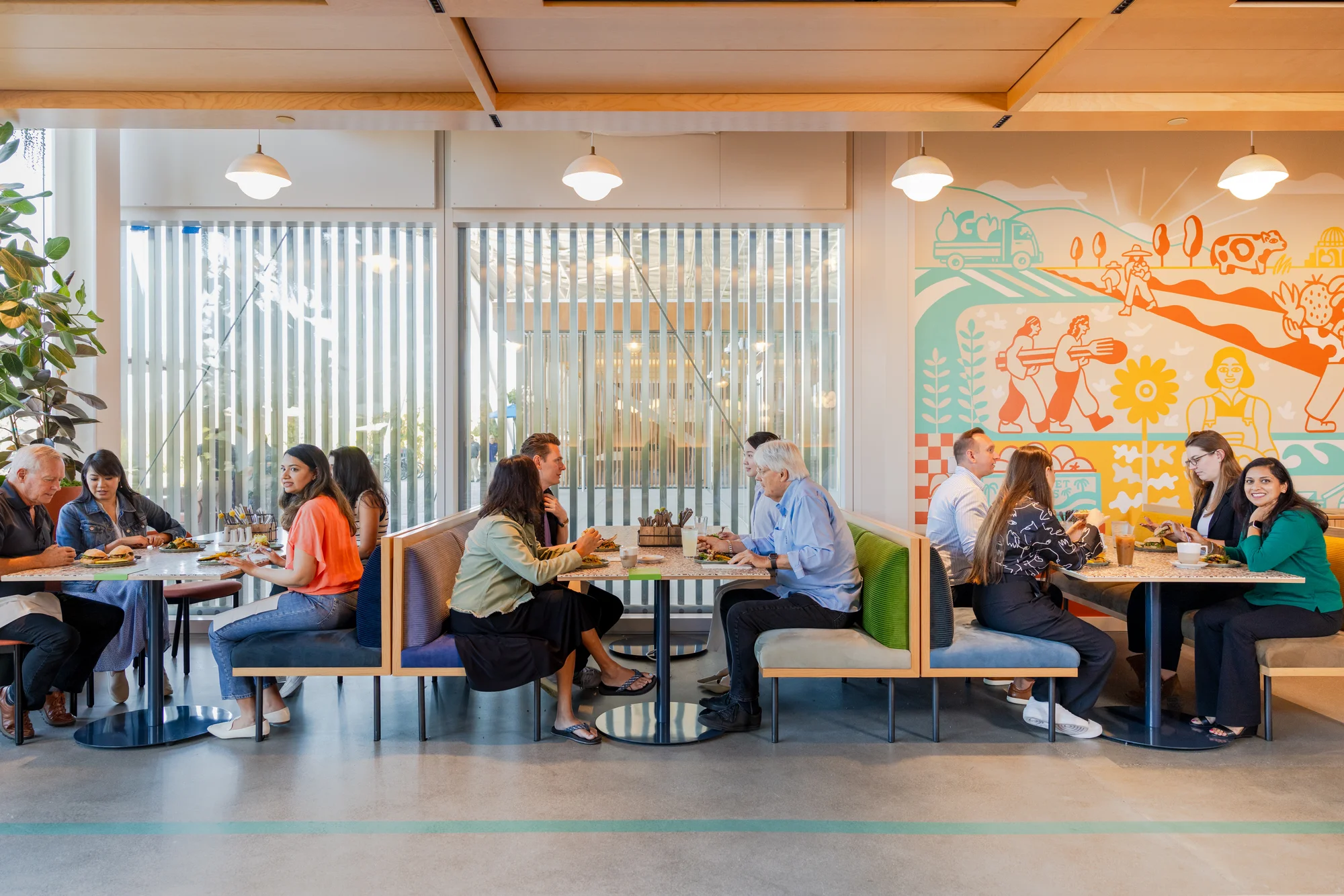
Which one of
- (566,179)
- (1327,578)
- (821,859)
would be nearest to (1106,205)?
(1327,578)

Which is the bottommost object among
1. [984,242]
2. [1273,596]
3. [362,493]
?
[1273,596]

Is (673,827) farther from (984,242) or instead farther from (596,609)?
(984,242)

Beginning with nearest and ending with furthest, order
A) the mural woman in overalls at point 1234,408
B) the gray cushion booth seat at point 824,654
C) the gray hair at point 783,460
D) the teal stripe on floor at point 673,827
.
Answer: the teal stripe on floor at point 673,827, the gray cushion booth seat at point 824,654, the gray hair at point 783,460, the mural woman in overalls at point 1234,408

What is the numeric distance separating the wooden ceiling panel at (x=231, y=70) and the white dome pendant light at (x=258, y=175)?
55 centimetres

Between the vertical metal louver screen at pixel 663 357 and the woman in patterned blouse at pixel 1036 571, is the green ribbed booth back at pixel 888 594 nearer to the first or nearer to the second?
the woman in patterned blouse at pixel 1036 571

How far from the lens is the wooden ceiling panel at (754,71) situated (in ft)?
13.8

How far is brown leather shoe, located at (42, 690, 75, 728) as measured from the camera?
14.3ft

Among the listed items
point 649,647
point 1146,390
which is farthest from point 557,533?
point 1146,390

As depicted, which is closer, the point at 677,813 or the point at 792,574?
the point at 677,813

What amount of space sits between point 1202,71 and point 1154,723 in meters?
3.02

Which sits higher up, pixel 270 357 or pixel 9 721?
pixel 270 357

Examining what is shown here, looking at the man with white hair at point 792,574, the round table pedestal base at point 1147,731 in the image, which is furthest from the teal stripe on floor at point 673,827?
the man with white hair at point 792,574

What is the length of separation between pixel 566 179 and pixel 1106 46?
2.65m

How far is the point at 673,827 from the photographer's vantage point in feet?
10.7
